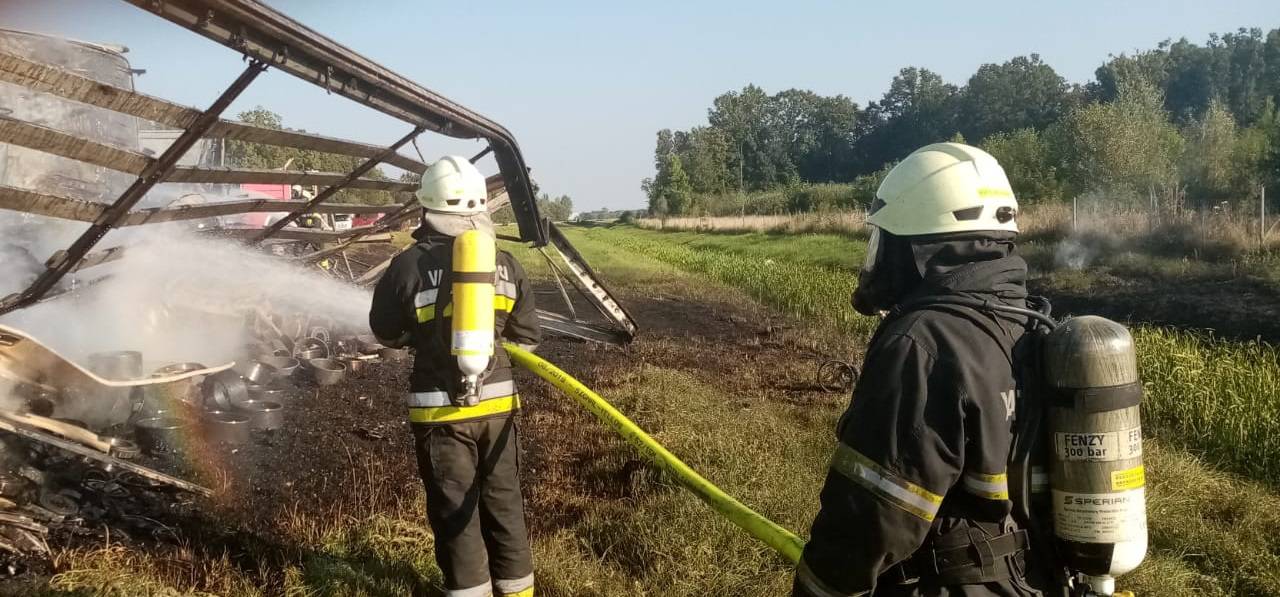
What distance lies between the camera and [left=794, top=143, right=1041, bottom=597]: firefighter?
1739 millimetres

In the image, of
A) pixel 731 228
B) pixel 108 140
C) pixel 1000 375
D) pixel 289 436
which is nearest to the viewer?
pixel 1000 375

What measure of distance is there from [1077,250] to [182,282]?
19.4 m

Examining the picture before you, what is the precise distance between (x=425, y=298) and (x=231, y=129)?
231cm

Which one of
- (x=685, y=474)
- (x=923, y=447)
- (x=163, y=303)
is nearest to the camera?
(x=923, y=447)

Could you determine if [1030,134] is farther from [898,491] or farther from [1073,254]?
[898,491]

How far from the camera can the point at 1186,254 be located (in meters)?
17.8

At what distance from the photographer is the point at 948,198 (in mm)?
1970

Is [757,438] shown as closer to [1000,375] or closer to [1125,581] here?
[1125,581]

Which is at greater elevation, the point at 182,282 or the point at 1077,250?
the point at 182,282

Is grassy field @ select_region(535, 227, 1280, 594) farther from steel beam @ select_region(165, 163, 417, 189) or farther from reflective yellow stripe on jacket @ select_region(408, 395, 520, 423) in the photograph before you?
steel beam @ select_region(165, 163, 417, 189)

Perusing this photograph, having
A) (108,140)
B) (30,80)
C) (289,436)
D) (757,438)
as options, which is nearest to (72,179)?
(108,140)

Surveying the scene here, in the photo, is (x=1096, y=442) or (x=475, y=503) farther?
(x=475, y=503)

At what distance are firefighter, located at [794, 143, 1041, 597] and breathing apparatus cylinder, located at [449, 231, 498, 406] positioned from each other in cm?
177

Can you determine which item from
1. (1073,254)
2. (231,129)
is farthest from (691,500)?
(1073,254)
